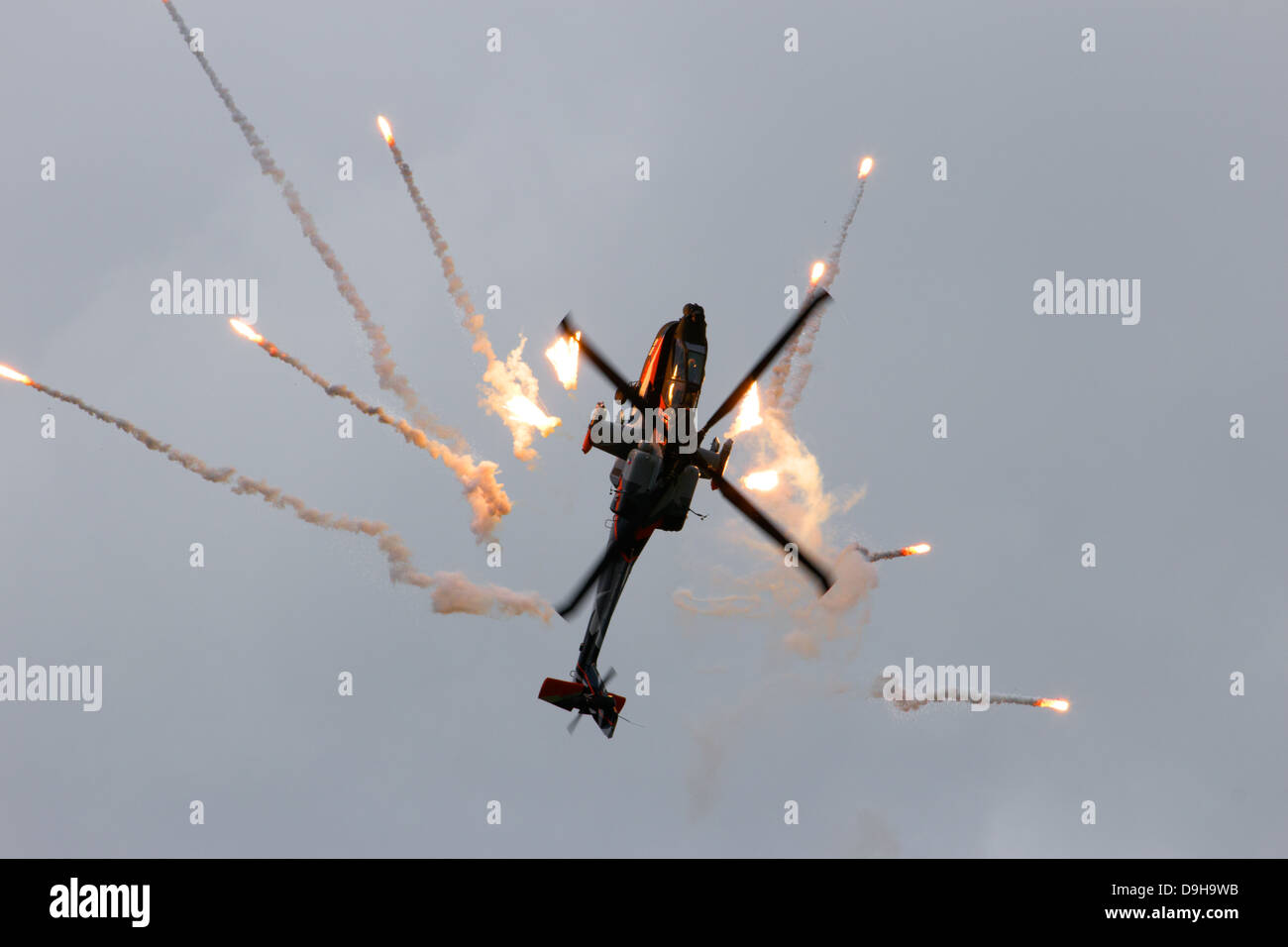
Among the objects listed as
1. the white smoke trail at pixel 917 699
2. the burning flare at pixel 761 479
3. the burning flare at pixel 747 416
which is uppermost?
the burning flare at pixel 747 416

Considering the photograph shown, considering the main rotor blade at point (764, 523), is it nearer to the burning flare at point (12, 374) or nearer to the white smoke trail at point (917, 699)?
the white smoke trail at point (917, 699)

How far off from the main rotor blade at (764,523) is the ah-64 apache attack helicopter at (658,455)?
37 mm

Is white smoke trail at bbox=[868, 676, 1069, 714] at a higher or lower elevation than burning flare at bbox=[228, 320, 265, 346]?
lower

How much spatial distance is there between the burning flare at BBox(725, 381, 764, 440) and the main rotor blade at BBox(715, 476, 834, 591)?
2221mm

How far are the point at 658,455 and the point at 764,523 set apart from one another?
184 inches

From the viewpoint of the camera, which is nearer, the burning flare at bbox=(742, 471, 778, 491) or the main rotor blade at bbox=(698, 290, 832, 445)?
the main rotor blade at bbox=(698, 290, 832, 445)

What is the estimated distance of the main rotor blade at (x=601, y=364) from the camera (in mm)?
40969

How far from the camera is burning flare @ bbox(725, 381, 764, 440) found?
45.2m

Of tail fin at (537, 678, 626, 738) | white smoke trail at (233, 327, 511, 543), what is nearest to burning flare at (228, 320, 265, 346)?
white smoke trail at (233, 327, 511, 543)

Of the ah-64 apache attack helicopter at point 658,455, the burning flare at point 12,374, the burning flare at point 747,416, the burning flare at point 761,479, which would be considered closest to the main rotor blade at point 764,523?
the ah-64 apache attack helicopter at point 658,455

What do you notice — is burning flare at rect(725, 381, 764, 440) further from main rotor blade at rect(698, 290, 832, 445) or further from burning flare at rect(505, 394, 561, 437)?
burning flare at rect(505, 394, 561, 437)
